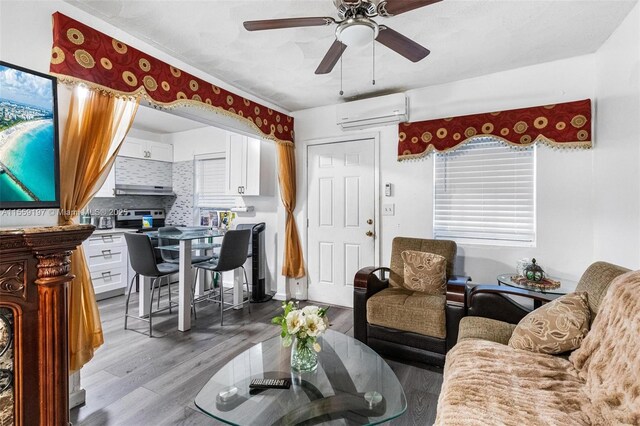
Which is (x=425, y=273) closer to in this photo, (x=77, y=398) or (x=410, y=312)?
(x=410, y=312)

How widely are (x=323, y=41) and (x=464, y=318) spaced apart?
228 centimetres

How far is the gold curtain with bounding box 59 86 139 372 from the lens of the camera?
1842 millimetres

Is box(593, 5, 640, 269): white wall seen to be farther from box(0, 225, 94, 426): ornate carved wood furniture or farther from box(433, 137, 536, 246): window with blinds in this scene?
box(0, 225, 94, 426): ornate carved wood furniture

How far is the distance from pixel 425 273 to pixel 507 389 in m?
1.42

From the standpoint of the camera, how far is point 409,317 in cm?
230

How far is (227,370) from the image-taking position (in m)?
1.56

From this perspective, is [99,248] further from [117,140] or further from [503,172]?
[503,172]

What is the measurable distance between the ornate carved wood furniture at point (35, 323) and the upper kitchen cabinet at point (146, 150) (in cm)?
354

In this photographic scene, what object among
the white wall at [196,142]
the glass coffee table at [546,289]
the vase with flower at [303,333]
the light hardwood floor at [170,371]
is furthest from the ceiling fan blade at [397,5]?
the white wall at [196,142]

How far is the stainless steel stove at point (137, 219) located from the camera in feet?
14.6

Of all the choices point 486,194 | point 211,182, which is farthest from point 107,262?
point 486,194

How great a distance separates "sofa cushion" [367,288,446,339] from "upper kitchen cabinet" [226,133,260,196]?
2.23 m

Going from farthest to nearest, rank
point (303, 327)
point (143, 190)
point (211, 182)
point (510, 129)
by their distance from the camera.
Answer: point (211, 182) < point (143, 190) < point (510, 129) < point (303, 327)

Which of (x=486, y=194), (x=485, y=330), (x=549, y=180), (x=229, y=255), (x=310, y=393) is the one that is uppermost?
(x=549, y=180)
